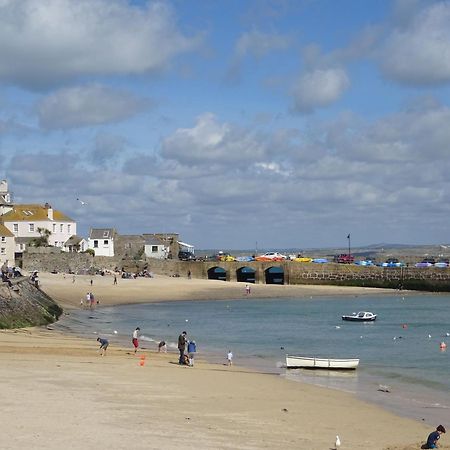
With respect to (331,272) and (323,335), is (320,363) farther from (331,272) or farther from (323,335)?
(331,272)

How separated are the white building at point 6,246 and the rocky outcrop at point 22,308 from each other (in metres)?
28.2

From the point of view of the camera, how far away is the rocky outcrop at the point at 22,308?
39750mm

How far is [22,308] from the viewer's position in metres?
42.4

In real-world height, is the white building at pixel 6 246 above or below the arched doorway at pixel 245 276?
above

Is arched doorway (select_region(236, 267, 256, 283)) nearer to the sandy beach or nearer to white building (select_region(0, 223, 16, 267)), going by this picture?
white building (select_region(0, 223, 16, 267))

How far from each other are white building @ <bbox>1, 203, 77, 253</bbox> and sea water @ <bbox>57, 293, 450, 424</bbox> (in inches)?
965

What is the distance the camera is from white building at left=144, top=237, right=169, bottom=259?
9846cm

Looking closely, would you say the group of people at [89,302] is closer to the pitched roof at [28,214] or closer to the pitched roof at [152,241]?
the pitched roof at [28,214]

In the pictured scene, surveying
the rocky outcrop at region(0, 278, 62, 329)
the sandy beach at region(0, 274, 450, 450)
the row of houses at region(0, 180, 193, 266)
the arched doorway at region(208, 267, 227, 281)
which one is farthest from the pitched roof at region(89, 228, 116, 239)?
the sandy beach at region(0, 274, 450, 450)

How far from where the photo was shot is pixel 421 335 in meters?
47.3

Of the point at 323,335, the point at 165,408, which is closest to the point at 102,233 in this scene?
the point at 323,335

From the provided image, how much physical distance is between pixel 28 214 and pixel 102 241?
10.0 m

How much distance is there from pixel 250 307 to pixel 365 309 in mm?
9816

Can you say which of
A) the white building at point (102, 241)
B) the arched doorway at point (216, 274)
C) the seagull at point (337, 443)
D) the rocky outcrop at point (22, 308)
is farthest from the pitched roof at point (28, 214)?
the seagull at point (337, 443)
